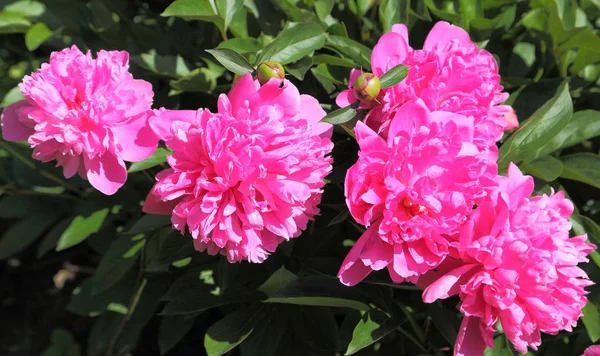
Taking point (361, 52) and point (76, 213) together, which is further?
point (76, 213)

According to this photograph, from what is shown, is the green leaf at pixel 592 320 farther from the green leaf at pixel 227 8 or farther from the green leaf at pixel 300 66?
the green leaf at pixel 227 8

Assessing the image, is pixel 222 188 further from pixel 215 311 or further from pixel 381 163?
pixel 215 311

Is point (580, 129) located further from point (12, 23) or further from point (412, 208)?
point (12, 23)

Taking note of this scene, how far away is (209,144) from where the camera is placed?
88 cm

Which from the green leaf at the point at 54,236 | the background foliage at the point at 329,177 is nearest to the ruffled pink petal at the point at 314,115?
the background foliage at the point at 329,177

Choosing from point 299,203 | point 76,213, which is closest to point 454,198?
point 299,203

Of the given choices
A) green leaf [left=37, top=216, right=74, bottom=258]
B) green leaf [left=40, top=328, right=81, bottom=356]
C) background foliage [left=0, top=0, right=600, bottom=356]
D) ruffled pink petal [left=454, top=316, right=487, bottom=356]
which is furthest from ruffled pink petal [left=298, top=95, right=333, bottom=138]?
green leaf [left=40, top=328, right=81, bottom=356]

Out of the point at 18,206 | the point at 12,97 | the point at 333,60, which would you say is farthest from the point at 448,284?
the point at 18,206

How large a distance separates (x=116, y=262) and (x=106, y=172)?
0.42m

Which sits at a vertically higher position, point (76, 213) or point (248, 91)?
point (248, 91)

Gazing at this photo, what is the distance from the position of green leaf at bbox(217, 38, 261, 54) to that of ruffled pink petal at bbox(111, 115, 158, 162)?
25 cm

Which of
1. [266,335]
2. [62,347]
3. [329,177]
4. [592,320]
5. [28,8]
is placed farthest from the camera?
[62,347]

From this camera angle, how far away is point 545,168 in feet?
3.78

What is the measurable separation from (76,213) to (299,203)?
790 mm
